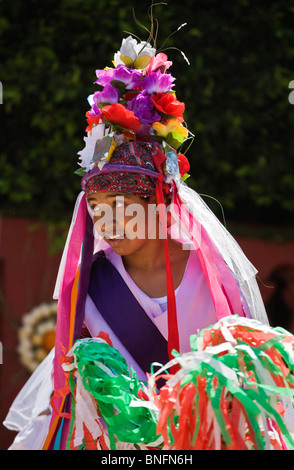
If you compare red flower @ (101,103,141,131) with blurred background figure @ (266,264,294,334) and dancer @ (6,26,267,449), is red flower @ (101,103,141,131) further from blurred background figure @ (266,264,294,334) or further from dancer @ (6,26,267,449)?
blurred background figure @ (266,264,294,334)

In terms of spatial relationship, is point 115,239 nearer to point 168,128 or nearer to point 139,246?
point 139,246

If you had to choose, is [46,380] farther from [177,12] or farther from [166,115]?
[177,12]

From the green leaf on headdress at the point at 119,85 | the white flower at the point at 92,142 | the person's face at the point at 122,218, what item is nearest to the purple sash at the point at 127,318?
the person's face at the point at 122,218

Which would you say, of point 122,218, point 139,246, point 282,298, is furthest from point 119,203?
point 282,298

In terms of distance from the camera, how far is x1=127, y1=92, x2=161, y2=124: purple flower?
2.53 m

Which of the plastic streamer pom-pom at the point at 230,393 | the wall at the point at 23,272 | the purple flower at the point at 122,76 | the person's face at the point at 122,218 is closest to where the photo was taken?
the plastic streamer pom-pom at the point at 230,393

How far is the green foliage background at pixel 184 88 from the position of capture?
4828mm

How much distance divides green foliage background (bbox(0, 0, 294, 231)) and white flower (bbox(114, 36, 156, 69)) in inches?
84.2

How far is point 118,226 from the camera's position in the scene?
2.45m

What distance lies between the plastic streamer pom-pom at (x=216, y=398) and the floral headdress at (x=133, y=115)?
0.77 m

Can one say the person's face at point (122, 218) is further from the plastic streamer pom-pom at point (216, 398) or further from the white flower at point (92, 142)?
the plastic streamer pom-pom at point (216, 398)

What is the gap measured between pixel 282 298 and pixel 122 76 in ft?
9.01

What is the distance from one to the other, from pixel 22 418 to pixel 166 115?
50.6 inches
